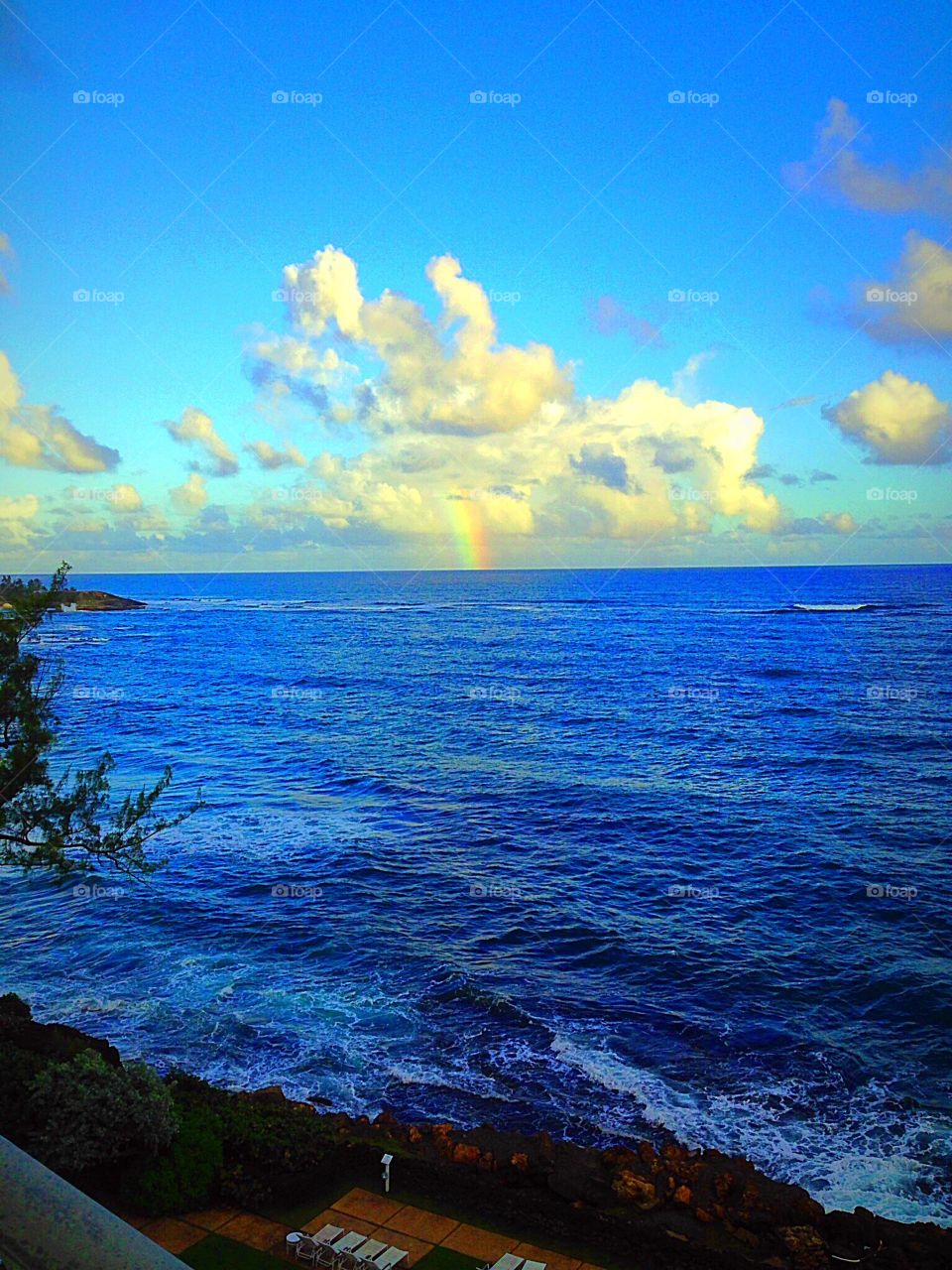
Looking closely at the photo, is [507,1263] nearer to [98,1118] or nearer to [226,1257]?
[226,1257]

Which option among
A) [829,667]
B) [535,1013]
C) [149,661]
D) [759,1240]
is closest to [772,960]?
[535,1013]

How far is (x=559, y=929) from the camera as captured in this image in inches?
1198

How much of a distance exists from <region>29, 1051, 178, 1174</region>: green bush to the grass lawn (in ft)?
6.07

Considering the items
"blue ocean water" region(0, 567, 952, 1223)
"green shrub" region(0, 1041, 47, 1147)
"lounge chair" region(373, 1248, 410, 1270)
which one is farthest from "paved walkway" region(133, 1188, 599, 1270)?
"blue ocean water" region(0, 567, 952, 1223)

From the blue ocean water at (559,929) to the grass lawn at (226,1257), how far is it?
6155mm

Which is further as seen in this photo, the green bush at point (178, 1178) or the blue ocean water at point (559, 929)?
the blue ocean water at point (559, 929)

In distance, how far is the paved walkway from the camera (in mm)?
14656

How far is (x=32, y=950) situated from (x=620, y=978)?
18301 millimetres

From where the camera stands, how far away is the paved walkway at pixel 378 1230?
14.7m

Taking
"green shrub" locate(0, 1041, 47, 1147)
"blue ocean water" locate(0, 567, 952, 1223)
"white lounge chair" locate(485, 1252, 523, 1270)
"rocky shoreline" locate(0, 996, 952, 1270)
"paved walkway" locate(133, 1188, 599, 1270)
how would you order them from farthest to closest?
"blue ocean water" locate(0, 567, 952, 1223), "green shrub" locate(0, 1041, 47, 1147), "rocky shoreline" locate(0, 996, 952, 1270), "paved walkway" locate(133, 1188, 599, 1270), "white lounge chair" locate(485, 1252, 523, 1270)

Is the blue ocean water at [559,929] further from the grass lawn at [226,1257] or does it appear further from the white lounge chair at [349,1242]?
the grass lawn at [226,1257]

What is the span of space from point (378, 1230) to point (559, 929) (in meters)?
15.8

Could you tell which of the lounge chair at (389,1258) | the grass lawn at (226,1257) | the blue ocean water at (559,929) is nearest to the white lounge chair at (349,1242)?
the lounge chair at (389,1258)

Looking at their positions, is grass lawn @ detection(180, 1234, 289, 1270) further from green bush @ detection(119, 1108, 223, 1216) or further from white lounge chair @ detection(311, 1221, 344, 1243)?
green bush @ detection(119, 1108, 223, 1216)
